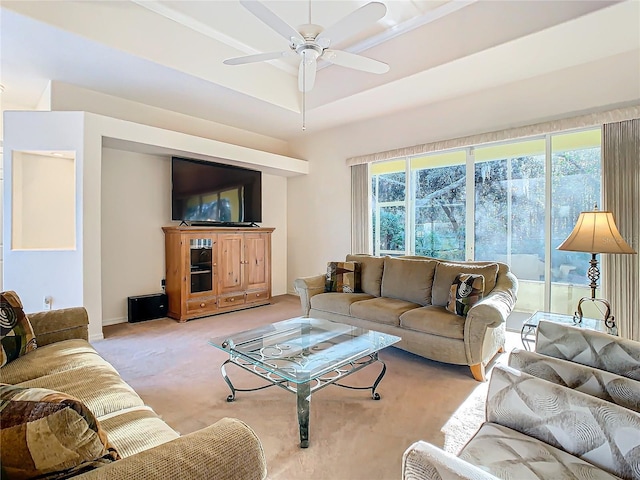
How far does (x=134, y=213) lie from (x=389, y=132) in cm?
381

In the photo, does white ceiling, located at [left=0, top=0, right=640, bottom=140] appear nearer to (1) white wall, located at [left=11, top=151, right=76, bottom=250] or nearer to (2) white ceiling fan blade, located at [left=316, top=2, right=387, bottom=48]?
(1) white wall, located at [left=11, top=151, right=76, bottom=250]

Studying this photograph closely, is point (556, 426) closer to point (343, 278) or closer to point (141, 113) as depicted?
point (343, 278)

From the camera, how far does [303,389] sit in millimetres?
1884

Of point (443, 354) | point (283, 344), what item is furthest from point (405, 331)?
point (283, 344)

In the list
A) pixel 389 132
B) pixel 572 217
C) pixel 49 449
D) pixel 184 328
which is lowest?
pixel 184 328

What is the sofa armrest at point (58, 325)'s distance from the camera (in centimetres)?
210

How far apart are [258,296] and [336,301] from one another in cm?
205

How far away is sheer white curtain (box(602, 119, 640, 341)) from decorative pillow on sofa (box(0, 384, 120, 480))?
418 centimetres

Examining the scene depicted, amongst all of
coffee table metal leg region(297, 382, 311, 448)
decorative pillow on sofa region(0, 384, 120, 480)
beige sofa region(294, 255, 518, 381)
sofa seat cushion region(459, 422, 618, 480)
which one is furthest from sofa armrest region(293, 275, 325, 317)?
decorative pillow on sofa region(0, 384, 120, 480)

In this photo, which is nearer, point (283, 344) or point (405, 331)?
point (283, 344)

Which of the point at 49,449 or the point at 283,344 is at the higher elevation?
the point at 49,449

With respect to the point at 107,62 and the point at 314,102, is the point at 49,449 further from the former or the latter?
the point at 314,102

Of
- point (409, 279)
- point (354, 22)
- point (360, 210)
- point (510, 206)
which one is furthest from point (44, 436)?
point (360, 210)

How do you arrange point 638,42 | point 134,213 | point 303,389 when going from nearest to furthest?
point 303,389 < point 638,42 < point 134,213
